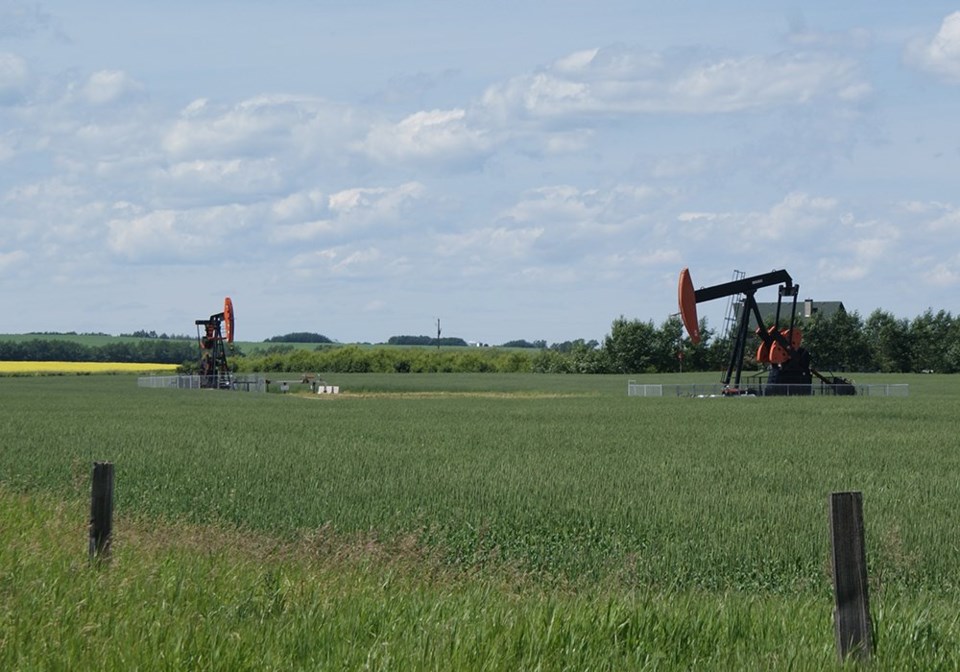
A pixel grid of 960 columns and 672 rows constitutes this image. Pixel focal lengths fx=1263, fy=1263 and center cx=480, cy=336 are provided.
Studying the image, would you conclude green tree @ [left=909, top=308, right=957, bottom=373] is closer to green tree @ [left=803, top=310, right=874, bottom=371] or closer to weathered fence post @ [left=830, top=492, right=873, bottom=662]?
green tree @ [left=803, top=310, right=874, bottom=371]

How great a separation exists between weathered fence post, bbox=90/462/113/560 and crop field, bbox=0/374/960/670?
299 millimetres

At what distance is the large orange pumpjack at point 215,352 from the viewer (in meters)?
74.2

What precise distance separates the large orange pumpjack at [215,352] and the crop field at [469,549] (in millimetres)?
41174

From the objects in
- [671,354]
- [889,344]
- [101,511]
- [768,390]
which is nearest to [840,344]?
[889,344]

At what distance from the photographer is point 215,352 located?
253 feet

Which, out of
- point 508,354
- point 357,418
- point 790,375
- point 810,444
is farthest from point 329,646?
point 508,354

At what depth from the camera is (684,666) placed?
7539mm

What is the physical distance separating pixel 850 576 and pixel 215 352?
72035 mm

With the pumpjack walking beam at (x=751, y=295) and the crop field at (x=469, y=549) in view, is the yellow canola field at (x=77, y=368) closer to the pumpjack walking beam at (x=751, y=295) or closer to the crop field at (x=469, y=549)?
the pumpjack walking beam at (x=751, y=295)

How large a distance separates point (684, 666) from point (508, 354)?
123 meters

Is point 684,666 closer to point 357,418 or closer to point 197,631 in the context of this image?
point 197,631

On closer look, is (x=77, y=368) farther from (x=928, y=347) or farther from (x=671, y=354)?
(x=928, y=347)

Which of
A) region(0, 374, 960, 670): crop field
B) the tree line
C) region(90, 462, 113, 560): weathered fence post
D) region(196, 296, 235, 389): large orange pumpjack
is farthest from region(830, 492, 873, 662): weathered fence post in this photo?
the tree line

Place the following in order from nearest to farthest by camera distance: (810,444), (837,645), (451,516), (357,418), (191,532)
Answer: (837,645) < (191,532) < (451,516) < (810,444) < (357,418)
